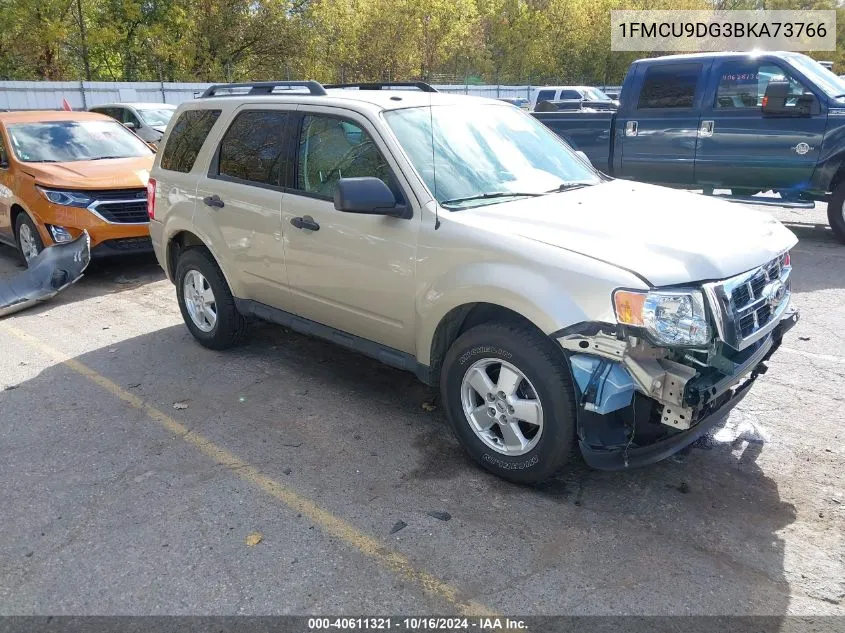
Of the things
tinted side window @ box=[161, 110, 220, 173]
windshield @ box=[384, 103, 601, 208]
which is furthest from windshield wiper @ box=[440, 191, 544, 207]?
tinted side window @ box=[161, 110, 220, 173]

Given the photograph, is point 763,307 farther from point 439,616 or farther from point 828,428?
point 439,616

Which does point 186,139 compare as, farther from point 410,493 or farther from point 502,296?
point 410,493

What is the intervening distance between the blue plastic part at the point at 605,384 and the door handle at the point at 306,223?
1975mm

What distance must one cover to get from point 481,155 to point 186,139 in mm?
2654

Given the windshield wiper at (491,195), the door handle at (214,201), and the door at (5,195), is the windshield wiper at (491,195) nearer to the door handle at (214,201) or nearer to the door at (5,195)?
the door handle at (214,201)

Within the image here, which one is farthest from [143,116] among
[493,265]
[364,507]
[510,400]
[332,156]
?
[510,400]

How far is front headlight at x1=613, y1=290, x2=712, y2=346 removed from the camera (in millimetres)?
3033

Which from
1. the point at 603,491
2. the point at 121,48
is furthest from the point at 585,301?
the point at 121,48

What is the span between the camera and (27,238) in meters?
8.24

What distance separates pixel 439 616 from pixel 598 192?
8.46ft

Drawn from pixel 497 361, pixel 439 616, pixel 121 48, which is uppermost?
pixel 121 48

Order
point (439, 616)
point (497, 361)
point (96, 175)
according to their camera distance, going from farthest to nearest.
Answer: point (96, 175), point (497, 361), point (439, 616)

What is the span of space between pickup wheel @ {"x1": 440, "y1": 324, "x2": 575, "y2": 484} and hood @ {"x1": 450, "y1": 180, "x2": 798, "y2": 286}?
51 cm

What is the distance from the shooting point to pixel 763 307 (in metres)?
3.50
